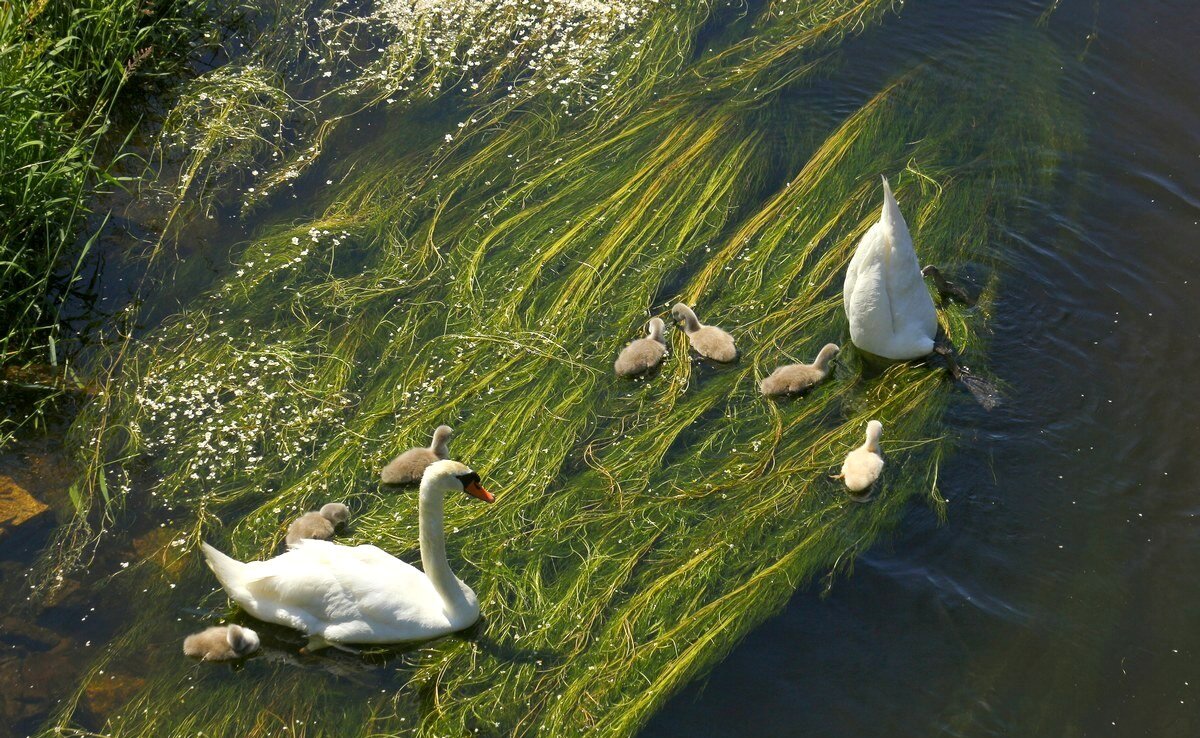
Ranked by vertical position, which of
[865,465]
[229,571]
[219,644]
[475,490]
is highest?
[475,490]

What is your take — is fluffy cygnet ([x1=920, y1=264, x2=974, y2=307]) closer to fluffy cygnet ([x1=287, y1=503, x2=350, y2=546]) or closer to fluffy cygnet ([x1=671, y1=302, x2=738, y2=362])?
fluffy cygnet ([x1=671, y1=302, x2=738, y2=362])

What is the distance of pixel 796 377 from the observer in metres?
7.94

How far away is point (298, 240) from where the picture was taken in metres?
9.41

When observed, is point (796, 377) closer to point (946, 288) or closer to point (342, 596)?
point (946, 288)

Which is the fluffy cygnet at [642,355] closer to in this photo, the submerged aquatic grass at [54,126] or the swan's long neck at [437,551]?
the swan's long neck at [437,551]

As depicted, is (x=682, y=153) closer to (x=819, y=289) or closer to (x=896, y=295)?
(x=819, y=289)

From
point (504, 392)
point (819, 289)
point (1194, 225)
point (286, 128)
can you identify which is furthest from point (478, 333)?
point (1194, 225)

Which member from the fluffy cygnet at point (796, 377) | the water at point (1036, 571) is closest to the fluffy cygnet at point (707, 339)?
the fluffy cygnet at point (796, 377)

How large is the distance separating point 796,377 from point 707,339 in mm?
680

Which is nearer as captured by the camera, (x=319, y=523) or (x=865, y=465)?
(x=319, y=523)

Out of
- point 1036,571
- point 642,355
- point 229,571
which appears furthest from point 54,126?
point 1036,571

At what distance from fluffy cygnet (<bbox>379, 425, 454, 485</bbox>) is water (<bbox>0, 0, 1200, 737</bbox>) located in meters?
1.20

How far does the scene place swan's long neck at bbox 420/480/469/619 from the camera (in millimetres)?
6410

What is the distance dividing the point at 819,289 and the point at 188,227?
16.7 ft
